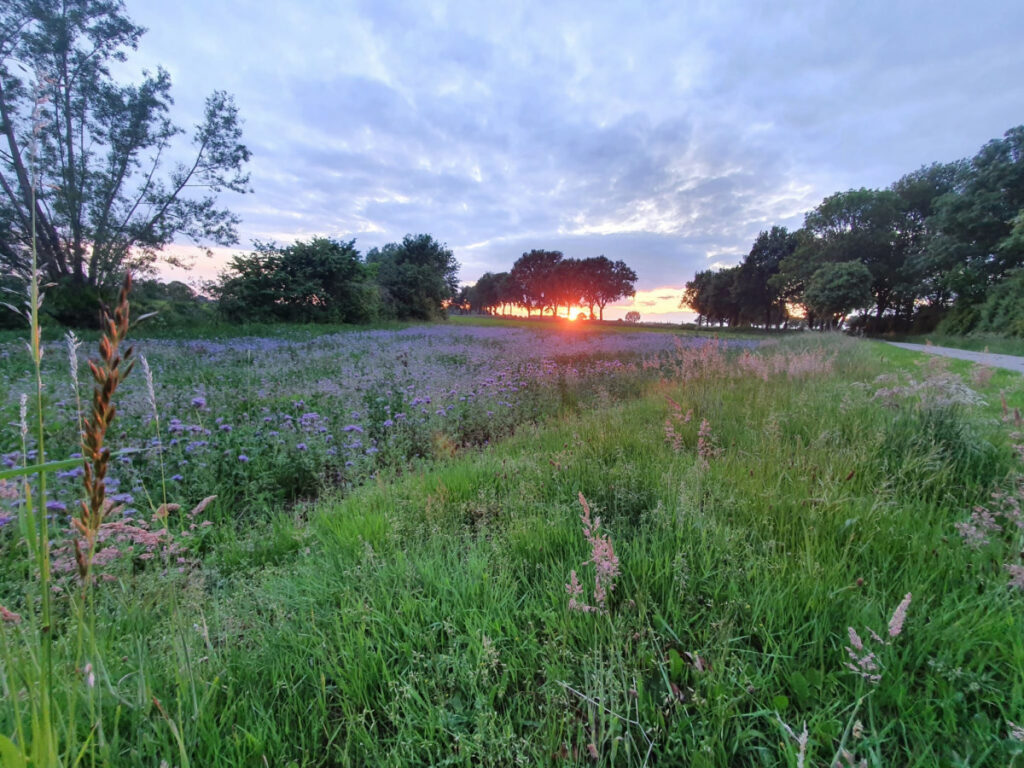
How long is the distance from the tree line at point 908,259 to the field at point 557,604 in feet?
84.7

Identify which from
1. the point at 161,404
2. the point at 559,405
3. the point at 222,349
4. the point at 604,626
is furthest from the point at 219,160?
the point at 604,626

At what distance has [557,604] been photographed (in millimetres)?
1835

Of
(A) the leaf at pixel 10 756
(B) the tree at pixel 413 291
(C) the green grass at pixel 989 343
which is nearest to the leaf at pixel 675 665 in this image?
(A) the leaf at pixel 10 756

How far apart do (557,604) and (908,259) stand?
47.0 meters

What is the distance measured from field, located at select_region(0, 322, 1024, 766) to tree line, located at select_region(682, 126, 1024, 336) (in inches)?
1017

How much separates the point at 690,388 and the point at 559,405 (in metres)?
1.90

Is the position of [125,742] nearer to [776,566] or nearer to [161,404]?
[776,566]

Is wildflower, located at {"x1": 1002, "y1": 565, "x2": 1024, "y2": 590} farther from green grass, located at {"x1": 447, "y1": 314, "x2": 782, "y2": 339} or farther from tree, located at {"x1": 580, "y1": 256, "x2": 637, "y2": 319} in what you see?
tree, located at {"x1": 580, "y1": 256, "x2": 637, "y2": 319}

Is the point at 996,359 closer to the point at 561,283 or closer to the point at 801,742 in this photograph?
the point at 801,742

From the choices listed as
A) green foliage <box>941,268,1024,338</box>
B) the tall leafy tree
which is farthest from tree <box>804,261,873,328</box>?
green foliage <box>941,268,1024,338</box>

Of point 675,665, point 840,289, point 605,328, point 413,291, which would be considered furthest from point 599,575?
point 840,289

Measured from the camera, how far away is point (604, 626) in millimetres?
1677

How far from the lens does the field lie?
52.2 inches

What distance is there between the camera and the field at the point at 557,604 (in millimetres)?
1326
